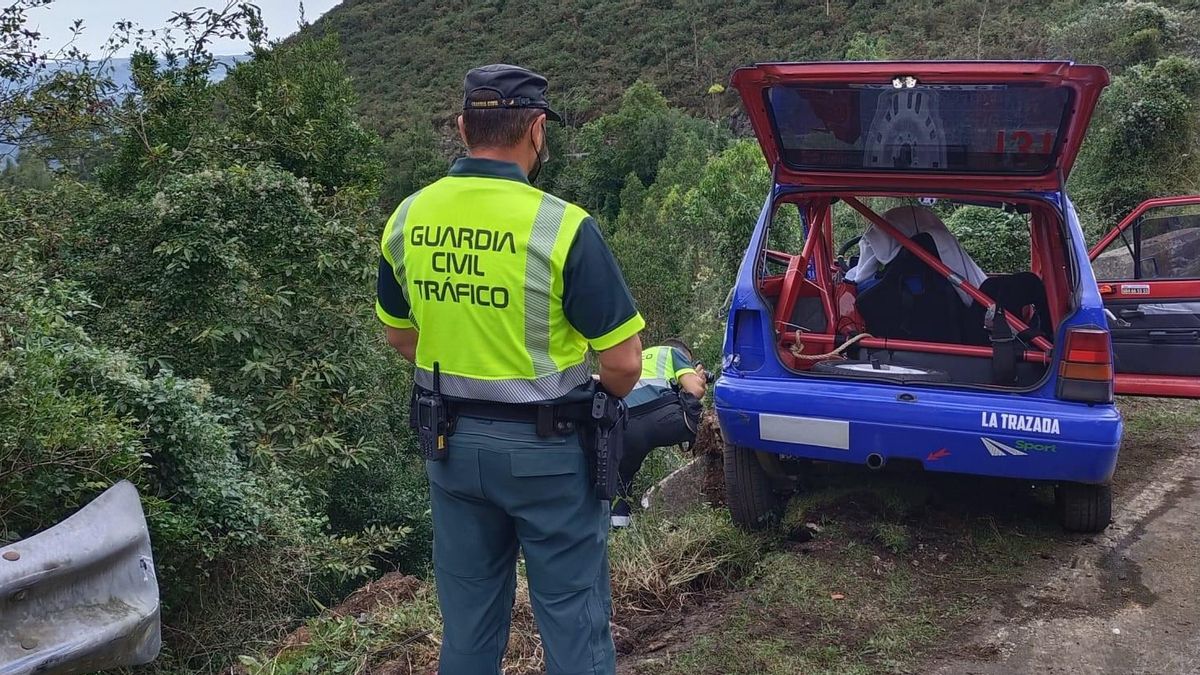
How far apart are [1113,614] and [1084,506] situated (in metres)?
0.64

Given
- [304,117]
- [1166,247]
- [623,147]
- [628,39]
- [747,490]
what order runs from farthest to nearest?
[628,39], [623,147], [304,117], [1166,247], [747,490]

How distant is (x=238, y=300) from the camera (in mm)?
7344

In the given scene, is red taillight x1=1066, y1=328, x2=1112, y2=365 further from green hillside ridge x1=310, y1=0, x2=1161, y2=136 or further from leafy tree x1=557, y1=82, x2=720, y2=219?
leafy tree x1=557, y1=82, x2=720, y2=219

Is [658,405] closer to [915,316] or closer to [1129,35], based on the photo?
[915,316]

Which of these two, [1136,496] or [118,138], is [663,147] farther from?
[1136,496]

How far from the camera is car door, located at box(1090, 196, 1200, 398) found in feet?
17.6

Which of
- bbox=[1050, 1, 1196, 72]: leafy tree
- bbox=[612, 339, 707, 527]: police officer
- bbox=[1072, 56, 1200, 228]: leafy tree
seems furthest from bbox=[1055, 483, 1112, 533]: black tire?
bbox=[1050, 1, 1196, 72]: leafy tree

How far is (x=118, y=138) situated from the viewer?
26.0 feet

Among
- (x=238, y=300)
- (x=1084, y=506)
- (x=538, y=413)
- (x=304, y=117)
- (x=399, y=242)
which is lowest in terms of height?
(x=1084, y=506)

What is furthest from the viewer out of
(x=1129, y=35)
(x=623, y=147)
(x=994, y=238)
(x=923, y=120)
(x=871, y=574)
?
(x=623, y=147)

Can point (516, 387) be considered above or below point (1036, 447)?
above

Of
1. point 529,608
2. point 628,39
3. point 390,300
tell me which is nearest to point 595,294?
point 390,300

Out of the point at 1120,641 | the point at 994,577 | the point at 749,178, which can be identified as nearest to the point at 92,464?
the point at 994,577

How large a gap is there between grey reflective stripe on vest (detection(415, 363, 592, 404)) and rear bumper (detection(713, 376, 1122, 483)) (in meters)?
1.78
